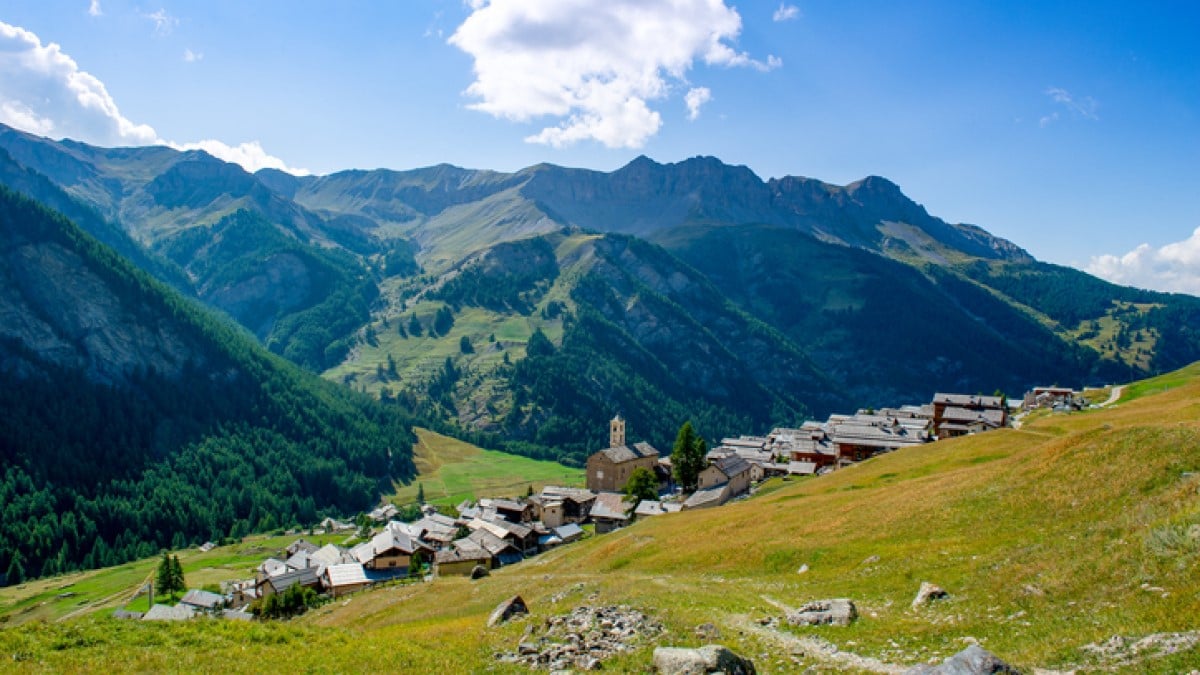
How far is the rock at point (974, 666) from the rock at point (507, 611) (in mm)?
24410

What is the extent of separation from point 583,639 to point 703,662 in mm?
8380

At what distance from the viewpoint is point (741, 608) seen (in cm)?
3253

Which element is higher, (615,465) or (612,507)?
(615,465)

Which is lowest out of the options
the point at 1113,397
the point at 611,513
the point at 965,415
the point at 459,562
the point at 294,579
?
the point at 294,579

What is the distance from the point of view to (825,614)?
2817 centimetres

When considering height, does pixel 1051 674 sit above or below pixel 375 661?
above

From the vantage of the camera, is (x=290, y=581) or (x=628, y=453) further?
(x=628, y=453)

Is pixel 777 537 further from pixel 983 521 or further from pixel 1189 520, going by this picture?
pixel 1189 520

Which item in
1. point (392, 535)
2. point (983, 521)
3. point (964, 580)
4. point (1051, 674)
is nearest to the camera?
point (1051, 674)

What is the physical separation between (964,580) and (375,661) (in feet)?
79.3

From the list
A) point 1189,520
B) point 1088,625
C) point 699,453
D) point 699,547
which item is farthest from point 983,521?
point 699,453

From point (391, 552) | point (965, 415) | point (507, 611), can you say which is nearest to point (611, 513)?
point (391, 552)

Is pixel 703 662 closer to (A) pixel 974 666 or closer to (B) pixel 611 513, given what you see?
(A) pixel 974 666

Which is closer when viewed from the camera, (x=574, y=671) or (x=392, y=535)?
(x=574, y=671)
